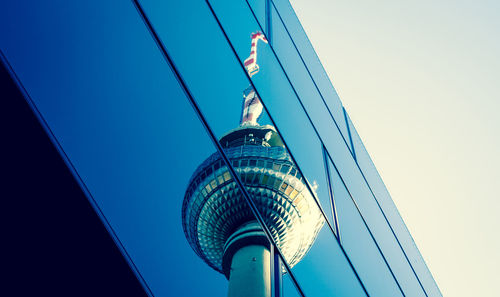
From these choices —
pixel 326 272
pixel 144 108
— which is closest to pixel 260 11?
pixel 326 272

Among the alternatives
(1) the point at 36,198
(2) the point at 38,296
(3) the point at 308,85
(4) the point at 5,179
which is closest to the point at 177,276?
(2) the point at 38,296

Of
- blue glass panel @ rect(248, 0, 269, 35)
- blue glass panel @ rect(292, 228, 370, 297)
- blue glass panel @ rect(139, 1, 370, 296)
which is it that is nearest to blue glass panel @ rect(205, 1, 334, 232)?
blue glass panel @ rect(139, 1, 370, 296)

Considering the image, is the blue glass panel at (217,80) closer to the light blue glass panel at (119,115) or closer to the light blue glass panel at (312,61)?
the light blue glass panel at (119,115)

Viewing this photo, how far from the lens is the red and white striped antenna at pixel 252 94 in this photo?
4.94 meters

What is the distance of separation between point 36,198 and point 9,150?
1.01 feet

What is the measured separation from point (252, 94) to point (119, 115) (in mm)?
2649

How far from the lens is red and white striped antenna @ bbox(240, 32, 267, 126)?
4.94 meters

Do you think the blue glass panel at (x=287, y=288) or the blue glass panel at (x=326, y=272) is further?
the blue glass panel at (x=326, y=272)

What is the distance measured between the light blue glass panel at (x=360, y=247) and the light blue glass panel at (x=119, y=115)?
295 cm

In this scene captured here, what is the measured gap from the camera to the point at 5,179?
7.83ft

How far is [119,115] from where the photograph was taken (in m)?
2.79

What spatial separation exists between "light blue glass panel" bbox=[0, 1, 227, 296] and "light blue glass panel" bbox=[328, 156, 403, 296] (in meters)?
2.95

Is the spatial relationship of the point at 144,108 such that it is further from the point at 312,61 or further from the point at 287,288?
the point at 312,61

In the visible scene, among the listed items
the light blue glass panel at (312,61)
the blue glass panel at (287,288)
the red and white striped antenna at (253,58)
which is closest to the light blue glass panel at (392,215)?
the light blue glass panel at (312,61)
